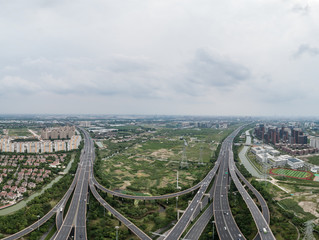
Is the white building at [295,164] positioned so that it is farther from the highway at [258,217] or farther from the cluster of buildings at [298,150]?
the highway at [258,217]

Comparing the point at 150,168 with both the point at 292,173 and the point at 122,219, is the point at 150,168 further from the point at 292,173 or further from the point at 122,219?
the point at 292,173

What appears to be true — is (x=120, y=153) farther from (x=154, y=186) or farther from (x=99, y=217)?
(x=99, y=217)

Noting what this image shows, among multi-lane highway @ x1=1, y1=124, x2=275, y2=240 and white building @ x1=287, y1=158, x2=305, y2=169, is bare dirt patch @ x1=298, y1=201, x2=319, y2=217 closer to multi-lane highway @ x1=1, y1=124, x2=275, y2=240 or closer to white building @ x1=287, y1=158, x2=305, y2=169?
multi-lane highway @ x1=1, y1=124, x2=275, y2=240

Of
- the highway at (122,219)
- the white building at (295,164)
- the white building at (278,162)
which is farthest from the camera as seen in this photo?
the white building at (278,162)

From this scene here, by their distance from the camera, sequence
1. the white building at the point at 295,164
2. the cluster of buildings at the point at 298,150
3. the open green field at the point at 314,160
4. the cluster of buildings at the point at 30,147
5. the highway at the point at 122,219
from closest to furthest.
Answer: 1. the highway at the point at 122,219
2. the white building at the point at 295,164
3. the open green field at the point at 314,160
4. the cluster of buildings at the point at 30,147
5. the cluster of buildings at the point at 298,150

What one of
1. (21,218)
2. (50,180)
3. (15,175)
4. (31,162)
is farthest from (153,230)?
(31,162)

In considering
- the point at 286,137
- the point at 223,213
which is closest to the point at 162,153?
the point at 223,213

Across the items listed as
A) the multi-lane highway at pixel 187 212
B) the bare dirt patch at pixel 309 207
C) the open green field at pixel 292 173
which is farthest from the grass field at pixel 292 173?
the bare dirt patch at pixel 309 207

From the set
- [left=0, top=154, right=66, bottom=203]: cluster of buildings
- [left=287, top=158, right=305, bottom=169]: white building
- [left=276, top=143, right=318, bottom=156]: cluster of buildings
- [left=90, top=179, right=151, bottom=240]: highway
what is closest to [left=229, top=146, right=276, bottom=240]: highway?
[left=90, top=179, right=151, bottom=240]: highway
